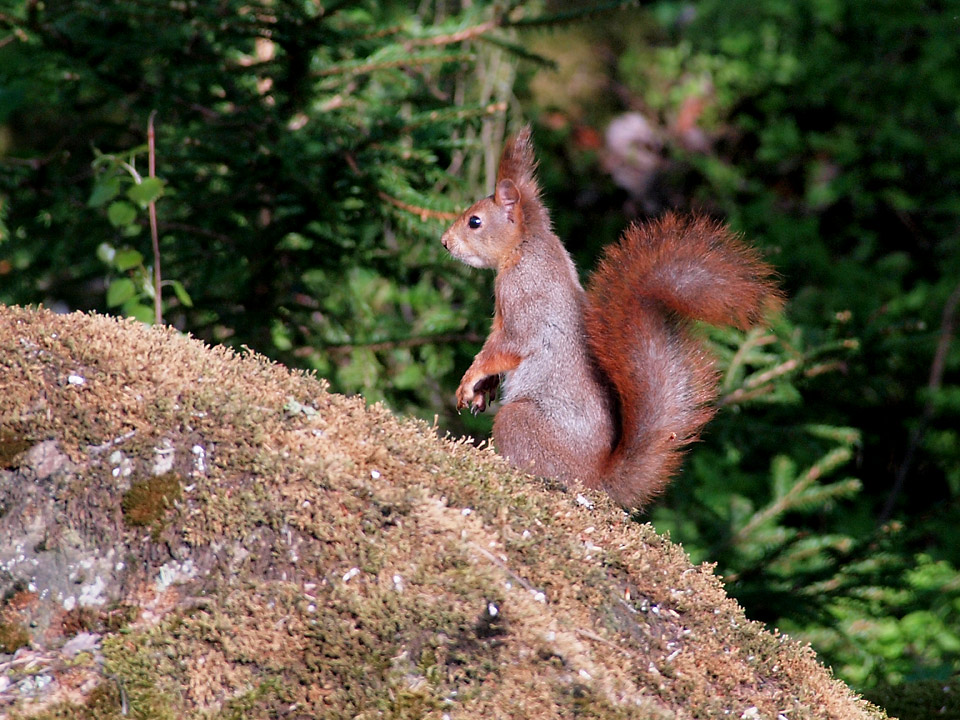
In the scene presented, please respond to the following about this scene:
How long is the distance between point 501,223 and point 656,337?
81cm

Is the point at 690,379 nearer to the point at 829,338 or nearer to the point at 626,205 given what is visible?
the point at 829,338

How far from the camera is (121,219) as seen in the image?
2705mm

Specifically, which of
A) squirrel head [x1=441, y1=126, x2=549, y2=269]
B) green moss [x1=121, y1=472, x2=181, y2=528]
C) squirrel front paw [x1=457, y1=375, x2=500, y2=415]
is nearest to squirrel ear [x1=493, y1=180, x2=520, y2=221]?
squirrel head [x1=441, y1=126, x2=549, y2=269]

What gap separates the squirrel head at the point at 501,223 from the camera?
2.91m

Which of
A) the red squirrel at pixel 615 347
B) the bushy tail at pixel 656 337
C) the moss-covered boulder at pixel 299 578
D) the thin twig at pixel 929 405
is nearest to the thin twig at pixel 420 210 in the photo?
the red squirrel at pixel 615 347

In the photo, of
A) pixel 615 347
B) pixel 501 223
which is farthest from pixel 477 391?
pixel 615 347

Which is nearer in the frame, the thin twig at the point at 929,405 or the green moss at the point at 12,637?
the green moss at the point at 12,637

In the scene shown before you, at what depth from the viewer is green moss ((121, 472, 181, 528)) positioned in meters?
1.50

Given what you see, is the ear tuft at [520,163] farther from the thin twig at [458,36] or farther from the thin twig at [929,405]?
the thin twig at [929,405]

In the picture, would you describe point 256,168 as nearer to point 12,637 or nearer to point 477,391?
point 477,391

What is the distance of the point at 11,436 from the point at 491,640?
885mm

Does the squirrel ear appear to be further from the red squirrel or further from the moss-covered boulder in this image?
the moss-covered boulder

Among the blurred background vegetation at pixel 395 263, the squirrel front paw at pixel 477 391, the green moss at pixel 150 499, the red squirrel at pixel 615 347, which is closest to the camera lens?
the green moss at pixel 150 499

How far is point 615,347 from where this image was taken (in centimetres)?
235
